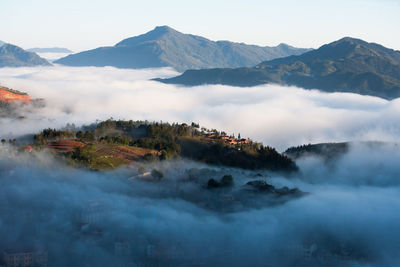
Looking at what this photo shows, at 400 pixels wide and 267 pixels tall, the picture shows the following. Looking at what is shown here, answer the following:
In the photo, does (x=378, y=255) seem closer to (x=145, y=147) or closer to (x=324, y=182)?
(x=324, y=182)

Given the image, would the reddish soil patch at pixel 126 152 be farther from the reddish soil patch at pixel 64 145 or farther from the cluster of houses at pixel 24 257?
the cluster of houses at pixel 24 257

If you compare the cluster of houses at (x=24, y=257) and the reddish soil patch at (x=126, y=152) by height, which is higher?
the reddish soil patch at (x=126, y=152)

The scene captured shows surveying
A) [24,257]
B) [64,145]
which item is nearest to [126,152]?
[64,145]

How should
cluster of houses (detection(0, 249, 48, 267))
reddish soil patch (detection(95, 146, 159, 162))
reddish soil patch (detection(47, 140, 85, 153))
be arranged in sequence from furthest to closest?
1. reddish soil patch (detection(47, 140, 85, 153))
2. reddish soil patch (detection(95, 146, 159, 162))
3. cluster of houses (detection(0, 249, 48, 267))

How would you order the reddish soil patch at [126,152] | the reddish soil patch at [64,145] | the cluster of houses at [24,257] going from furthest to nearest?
1. the reddish soil patch at [64,145]
2. the reddish soil patch at [126,152]
3. the cluster of houses at [24,257]

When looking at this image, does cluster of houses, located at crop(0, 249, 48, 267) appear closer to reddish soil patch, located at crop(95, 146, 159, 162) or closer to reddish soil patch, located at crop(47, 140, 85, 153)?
reddish soil patch, located at crop(95, 146, 159, 162)

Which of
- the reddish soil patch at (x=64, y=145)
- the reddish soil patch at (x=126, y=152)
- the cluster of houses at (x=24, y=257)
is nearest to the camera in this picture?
the cluster of houses at (x=24, y=257)

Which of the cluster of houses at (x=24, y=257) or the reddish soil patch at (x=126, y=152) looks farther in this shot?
the reddish soil patch at (x=126, y=152)

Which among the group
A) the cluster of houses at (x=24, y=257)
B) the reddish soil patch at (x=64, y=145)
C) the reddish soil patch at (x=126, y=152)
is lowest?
the cluster of houses at (x=24, y=257)

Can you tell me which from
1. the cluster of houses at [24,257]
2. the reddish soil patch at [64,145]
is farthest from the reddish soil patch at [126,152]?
the cluster of houses at [24,257]

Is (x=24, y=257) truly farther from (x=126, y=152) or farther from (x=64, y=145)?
(x=64, y=145)

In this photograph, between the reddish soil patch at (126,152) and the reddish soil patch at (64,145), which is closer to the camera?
the reddish soil patch at (126,152)

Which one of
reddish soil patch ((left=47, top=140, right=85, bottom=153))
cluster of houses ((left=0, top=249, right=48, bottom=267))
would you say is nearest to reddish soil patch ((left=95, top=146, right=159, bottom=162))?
reddish soil patch ((left=47, top=140, right=85, bottom=153))

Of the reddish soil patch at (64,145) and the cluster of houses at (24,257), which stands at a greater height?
the reddish soil patch at (64,145)
